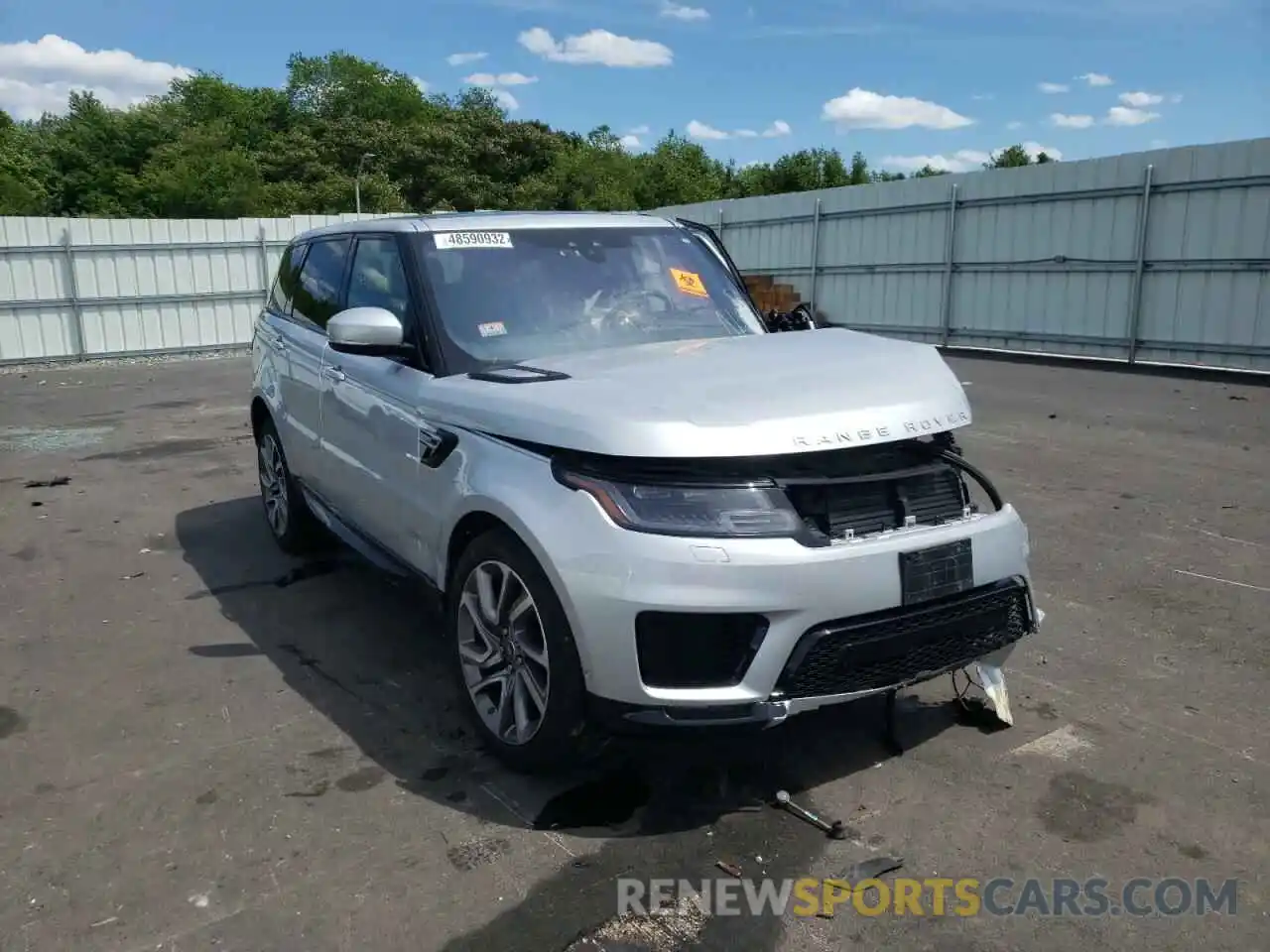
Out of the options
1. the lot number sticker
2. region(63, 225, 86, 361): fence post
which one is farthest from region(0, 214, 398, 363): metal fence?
the lot number sticker

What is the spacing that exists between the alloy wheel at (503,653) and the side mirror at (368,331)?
0.99 metres

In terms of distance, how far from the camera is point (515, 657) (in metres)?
3.29

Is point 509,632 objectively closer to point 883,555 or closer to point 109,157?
point 883,555

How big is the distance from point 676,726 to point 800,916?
582mm

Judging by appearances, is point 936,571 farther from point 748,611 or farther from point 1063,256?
point 1063,256

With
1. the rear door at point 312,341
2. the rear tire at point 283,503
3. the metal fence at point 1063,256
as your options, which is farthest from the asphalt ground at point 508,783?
the metal fence at point 1063,256

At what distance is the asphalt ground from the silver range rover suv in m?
0.35

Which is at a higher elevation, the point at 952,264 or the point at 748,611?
the point at 952,264

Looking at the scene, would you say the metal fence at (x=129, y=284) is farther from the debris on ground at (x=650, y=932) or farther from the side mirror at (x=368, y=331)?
the debris on ground at (x=650, y=932)

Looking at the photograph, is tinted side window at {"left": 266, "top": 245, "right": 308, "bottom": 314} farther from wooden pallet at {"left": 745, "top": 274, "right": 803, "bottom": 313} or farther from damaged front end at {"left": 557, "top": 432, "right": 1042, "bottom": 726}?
wooden pallet at {"left": 745, "top": 274, "right": 803, "bottom": 313}

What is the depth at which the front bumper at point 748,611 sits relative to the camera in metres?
2.77

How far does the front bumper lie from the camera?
2.77 meters

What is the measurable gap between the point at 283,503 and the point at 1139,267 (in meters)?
13.8

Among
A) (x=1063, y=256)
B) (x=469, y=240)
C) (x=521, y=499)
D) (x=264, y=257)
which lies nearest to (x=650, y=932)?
(x=521, y=499)
